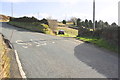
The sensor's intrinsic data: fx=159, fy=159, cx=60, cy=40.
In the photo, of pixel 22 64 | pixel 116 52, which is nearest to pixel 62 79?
pixel 22 64

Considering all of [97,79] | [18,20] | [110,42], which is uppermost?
[18,20]

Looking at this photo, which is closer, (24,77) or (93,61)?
(24,77)

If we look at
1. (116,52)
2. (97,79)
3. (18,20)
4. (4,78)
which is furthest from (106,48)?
(18,20)

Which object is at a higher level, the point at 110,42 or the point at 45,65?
the point at 110,42

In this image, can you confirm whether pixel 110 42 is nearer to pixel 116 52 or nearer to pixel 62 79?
pixel 116 52

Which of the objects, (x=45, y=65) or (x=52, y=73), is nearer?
(x=52, y=73)

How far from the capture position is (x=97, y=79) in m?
5.55

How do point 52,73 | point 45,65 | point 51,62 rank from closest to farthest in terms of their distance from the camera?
1. point 52,73
2. point 45,65
3. point 51,62

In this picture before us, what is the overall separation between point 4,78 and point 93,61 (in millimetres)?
4447

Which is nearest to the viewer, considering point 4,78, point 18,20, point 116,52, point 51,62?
point 4,78

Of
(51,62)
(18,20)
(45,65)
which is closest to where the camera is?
(45,65)

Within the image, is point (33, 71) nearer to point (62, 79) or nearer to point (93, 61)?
point (62, 79)

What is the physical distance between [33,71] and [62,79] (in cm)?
144

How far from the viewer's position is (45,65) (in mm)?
7188
